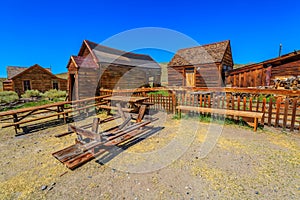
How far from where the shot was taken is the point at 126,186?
244cm

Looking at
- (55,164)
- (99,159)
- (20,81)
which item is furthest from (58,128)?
(20,81)

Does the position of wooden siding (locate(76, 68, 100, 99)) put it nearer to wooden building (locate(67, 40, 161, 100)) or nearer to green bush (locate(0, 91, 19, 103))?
wooden building (locate(67, 40, 161, 100))

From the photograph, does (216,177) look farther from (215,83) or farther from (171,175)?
(215,83)

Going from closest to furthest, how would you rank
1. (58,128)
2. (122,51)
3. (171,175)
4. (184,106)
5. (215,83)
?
(171,175) → (58,128) → (184,106) → (215,83) → (122,51)

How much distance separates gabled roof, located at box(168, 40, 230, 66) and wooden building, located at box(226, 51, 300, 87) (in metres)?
2.34

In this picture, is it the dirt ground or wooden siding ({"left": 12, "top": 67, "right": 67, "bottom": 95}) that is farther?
wooden siding ({"left": 12, "top": 67, "right": 67, "bottom": 95})

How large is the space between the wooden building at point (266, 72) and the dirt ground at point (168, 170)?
881 cm

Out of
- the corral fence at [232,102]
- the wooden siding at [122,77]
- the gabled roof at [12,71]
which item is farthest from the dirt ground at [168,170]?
the gabled roof at [12,71]

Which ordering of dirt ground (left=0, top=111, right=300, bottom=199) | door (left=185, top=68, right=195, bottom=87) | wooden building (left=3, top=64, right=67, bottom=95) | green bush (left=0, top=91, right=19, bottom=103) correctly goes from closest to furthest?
dirt ground (left=0, top=111, right=300, bottom=199)
green bush (left=0, top=91, right=19, bottom=103)
door (left=185, top=68, right=195, bottom=87)
wooden building (left=3, top=64, right=67, bottom=95)

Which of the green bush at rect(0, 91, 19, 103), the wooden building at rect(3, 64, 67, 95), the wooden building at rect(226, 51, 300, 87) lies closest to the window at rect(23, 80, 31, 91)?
the wooden building at rect(3, 64, 67, 95)

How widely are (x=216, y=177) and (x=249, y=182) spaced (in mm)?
514

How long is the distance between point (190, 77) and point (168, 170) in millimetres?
13931

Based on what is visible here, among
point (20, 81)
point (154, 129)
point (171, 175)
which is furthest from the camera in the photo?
point (20, 81)

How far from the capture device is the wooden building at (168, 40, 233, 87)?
14.2 m
